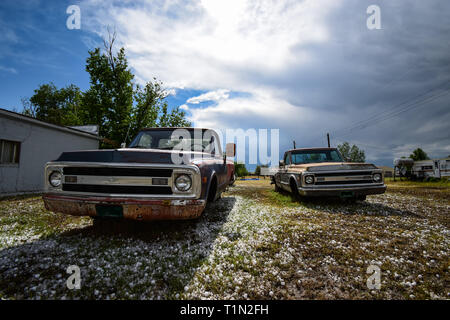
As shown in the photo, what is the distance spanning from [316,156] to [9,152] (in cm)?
1344

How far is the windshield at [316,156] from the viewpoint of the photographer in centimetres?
658

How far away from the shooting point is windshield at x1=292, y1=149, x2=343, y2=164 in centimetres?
658

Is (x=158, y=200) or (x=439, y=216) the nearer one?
(x=158, y=200)

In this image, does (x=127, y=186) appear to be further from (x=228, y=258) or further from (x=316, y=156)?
(x=316, y=156)

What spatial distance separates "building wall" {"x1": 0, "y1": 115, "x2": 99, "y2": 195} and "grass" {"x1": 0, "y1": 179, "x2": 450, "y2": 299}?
644 centimetres

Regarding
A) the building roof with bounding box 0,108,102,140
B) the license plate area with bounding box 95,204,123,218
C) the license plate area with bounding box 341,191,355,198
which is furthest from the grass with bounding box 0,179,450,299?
the building roof with bounding box 0,108,102,140

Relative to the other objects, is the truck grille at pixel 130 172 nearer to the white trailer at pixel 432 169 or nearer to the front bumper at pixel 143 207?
the front bumper at pixel 143 207

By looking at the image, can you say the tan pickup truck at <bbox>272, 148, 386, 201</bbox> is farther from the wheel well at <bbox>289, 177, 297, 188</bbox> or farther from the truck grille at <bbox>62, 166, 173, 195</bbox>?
the truck grille at <bbox>62, 166, 173, 195</bbox>


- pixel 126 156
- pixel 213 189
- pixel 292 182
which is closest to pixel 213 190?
pixel 213 189
